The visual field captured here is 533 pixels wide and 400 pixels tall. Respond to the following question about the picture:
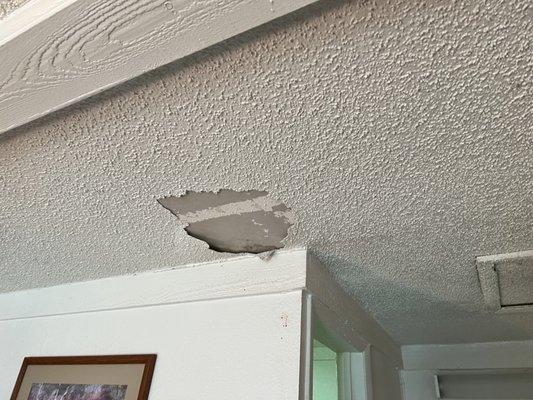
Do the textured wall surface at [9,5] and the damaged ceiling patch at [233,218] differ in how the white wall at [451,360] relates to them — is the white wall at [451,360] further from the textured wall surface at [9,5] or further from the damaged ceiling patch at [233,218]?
Answer: the textured wall surface at [9,5]

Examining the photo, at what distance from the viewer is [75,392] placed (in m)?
1.26

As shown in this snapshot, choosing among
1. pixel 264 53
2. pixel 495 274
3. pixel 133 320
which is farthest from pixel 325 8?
pixel 133 320

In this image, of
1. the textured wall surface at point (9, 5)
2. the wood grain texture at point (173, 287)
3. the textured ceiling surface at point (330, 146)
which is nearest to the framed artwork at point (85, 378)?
the wood grain texture at point (173, 287)

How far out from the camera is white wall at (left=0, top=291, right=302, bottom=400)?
101 centimetres

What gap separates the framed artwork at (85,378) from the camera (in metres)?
1.17

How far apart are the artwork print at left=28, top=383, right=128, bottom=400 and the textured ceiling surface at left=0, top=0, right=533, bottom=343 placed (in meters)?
0.40

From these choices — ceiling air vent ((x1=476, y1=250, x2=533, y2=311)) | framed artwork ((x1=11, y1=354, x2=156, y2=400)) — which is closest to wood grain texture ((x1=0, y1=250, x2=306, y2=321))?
framed artwork ((x1=11, y1=354, x2=156, y2=400))

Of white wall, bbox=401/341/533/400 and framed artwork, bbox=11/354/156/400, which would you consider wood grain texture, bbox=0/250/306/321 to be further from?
white wall, bbox=401/341/533/400

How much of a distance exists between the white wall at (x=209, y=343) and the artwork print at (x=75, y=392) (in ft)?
0.35

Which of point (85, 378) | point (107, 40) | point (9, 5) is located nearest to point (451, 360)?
point (85, 378)

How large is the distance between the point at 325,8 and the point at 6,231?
118 centimetres

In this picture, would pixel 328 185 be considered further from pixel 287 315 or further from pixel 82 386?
pixel 82 386

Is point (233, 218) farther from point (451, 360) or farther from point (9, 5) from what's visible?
point (451, 360)

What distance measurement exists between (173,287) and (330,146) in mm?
778
